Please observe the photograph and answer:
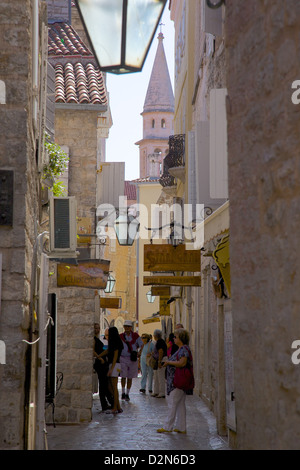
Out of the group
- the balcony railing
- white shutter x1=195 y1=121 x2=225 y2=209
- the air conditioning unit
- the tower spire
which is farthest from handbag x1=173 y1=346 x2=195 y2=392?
the tower spire

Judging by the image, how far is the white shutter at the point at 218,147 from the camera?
34.0 feet

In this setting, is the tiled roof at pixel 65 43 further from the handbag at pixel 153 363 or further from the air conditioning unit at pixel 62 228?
the air conditioning unit at pixel 62 228

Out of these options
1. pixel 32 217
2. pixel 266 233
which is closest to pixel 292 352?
pixel 266 233

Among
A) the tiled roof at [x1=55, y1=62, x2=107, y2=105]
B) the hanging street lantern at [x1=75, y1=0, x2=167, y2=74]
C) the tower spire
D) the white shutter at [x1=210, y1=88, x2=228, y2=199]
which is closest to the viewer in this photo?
the hanging street lantern at [x1=75, y1=0, x2=167, y2=74]

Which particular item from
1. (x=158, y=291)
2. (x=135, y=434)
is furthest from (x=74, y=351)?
(x=158, y=291)

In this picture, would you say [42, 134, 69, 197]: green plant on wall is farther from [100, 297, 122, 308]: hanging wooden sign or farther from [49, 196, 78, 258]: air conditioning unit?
[100, 297, 122, 308]: hanging wooden sign

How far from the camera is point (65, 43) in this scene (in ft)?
58.4

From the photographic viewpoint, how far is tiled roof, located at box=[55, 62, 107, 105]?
1555cm

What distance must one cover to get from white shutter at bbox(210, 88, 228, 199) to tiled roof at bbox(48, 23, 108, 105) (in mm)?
5327

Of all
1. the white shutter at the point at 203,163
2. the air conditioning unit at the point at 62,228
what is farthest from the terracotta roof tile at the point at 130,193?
the air conditioning unit at the point at 62,228

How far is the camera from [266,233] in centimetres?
406

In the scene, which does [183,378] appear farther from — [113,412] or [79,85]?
[79,85]

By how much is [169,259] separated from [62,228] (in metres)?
5.47

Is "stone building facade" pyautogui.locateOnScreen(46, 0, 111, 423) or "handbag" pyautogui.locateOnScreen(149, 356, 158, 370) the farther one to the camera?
"handbag" pyautogui.locateOnScreen(149, 356, 158, 370)
